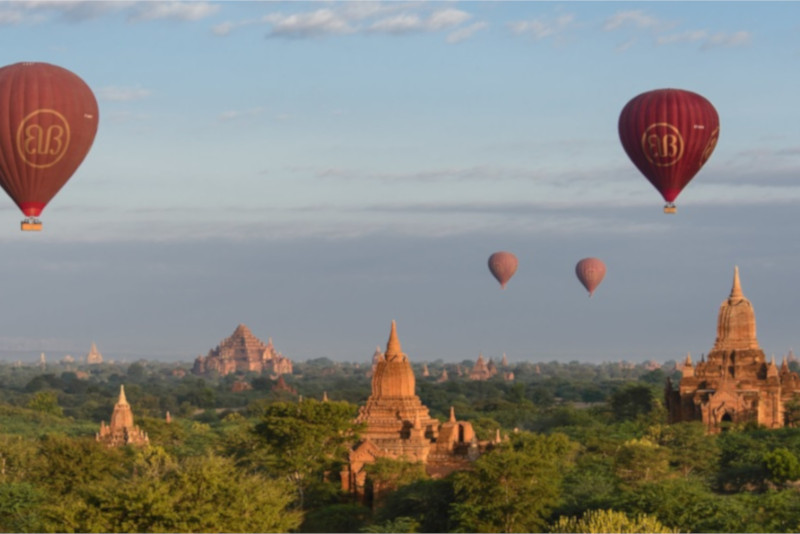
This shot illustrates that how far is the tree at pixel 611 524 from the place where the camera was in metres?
50.9

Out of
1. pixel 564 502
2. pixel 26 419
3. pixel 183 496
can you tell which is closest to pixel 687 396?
pixel 564 502

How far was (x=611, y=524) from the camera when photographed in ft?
168

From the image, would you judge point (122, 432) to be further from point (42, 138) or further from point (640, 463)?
point (42, 138)

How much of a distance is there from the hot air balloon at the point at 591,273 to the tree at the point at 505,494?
7417 centimetres

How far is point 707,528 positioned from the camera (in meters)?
54.6

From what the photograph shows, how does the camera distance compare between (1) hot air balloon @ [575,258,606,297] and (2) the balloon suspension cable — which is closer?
(2) the balloon suspension cable

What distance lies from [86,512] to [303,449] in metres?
24.2

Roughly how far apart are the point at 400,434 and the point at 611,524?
87.0 ft

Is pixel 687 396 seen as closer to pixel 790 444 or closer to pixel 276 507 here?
pixel 790 444

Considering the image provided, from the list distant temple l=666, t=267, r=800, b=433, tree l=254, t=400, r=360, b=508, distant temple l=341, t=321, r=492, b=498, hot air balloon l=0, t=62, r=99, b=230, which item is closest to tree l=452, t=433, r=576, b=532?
distant temple l=341, t=321, r=492, b=498

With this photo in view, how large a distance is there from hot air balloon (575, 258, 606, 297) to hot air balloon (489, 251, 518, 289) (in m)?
5.01

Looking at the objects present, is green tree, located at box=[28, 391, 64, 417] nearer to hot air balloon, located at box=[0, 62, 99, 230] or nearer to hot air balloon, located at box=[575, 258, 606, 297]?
hot air balloon, located at box=[575, 258, 606, 297]

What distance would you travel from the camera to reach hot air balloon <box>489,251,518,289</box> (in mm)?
136875

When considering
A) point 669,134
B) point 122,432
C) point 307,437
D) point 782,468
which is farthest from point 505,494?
point 122,432
